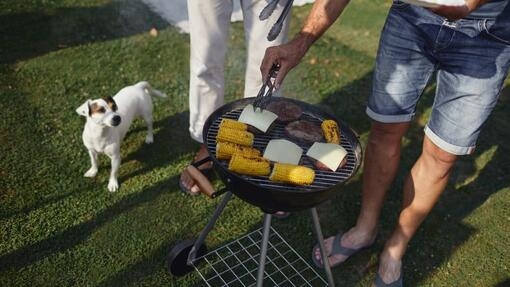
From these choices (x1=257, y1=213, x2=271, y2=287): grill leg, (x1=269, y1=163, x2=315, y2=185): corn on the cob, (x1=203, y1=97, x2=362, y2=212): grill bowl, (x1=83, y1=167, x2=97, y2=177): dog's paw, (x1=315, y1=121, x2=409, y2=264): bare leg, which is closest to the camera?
(x1=203, y1=97, x2=362, y2=212): grill bowl

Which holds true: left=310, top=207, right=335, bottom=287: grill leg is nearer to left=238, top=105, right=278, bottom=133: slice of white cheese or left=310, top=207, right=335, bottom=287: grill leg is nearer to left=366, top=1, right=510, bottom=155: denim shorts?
left=238, top=105, right=278, bottom=133: slice of white cheese

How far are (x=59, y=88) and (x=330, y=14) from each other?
327 centimetres

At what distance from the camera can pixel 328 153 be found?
2.34 m

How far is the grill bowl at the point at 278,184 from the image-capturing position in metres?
2.04

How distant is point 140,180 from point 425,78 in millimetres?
2471

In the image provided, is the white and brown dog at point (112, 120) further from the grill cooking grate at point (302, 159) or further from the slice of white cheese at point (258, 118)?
the slice of white cheese at point (258, 118)

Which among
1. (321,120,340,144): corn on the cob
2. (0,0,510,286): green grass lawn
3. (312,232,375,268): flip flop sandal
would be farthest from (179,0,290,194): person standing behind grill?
(312,232,375,268): flip flop sandal

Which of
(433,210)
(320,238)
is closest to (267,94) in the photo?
(320,238)

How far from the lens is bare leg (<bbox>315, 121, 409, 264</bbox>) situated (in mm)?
2990

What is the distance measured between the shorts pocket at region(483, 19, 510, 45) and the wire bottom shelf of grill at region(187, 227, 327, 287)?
188 cm

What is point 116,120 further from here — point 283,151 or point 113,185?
point 283,151

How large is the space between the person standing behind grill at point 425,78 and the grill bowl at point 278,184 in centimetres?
37

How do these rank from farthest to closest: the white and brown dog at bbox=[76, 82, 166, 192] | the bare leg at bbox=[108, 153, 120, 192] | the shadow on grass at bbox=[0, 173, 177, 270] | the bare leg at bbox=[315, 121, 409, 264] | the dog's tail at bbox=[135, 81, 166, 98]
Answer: the dog's tail at bbox=[135, 81, 166, 98], the bare leg at bbox=[108, 153, 120, 192], the white and brown dog at bbox=[76, 82, 166, 192], the shadow on grass at bbox=[0, 173, 177, 270], the bare leg at bbox=[315, 121, 409, 264]

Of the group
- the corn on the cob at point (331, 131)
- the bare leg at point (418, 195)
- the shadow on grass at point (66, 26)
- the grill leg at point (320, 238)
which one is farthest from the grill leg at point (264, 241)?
the shadow on grass at point (66, 26)
